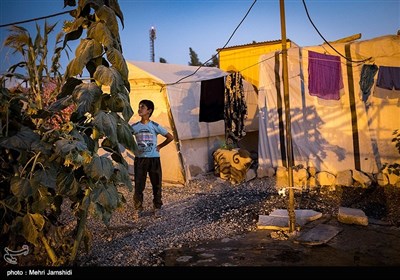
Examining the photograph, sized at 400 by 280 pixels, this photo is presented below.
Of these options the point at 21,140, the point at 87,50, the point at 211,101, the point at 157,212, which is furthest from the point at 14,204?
the point at 211,101

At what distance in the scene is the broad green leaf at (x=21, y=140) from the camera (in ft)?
9.17

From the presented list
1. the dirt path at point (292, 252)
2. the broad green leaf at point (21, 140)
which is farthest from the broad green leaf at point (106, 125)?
the dirt path at point (292, 252)

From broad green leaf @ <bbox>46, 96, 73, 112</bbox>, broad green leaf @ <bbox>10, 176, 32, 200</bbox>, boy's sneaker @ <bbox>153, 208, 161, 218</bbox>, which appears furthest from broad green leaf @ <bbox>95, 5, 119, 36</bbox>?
boy's sneaker @ <bbox>153, 208, 161, 218</bbox>

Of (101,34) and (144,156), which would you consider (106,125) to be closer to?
(101,34)

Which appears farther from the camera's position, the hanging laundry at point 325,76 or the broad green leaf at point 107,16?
the hanging laundry at point 325,76

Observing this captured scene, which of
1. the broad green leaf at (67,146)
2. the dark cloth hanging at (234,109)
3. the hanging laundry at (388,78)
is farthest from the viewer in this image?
the dark cloth hanging at (234,109)

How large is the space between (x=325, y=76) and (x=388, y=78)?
3.97 ft

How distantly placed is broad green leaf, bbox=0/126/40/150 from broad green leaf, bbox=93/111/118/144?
19.8 inches

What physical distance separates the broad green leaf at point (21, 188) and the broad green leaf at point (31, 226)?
0.82 ft

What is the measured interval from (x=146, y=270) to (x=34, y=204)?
1.32 m

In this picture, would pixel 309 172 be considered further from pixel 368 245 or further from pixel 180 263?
pixel 180 263

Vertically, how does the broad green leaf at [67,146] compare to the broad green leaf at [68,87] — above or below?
below

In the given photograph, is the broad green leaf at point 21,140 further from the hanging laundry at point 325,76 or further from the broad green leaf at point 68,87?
the hanging laundry at point 325,76

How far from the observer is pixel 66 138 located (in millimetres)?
2816
